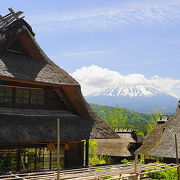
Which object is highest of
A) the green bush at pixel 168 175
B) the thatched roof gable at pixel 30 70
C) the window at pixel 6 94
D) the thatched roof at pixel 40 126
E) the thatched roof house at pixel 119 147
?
the thatched roof gable at pixel 30 70

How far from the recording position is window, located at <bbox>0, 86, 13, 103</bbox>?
1608 centimetres

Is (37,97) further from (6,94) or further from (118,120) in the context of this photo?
(118,120)

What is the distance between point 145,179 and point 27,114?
10.3m

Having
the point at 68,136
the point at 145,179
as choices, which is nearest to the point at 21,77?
the point at 68,136

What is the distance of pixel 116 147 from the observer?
4103 cm

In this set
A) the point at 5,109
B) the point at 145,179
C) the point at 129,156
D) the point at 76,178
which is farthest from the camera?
the point at 129,156

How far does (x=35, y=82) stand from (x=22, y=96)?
1.68 meters

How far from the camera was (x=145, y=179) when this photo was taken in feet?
67.7

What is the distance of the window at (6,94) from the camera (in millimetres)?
16078

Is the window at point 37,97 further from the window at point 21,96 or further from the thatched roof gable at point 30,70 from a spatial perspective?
the thatched roof gable at point 30,70

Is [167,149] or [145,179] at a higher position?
[167,149]

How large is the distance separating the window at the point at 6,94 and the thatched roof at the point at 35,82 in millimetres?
1391

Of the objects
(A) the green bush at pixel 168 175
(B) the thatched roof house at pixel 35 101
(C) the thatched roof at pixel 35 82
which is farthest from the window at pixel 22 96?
(A) the green bush at pixel 168 175

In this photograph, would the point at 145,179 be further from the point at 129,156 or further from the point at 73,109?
the point at 129,156
